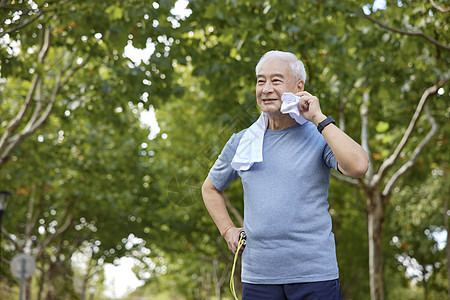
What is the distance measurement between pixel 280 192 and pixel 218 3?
502 cm

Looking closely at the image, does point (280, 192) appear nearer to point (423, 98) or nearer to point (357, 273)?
point (423, 98)

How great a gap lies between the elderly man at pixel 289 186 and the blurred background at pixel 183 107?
1.74 feet

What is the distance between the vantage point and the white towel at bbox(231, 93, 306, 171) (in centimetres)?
259

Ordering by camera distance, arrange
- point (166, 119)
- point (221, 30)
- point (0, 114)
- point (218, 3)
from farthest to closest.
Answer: point (166, 119) → point (0, 114) → point (221, 30) → point (218, 3)

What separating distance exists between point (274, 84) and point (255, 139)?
256 millimetres

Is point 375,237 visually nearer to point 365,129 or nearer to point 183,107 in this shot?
point 365,129

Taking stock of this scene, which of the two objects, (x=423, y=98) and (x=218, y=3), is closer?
(x=218, y=3)

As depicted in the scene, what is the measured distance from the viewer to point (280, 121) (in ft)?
9.08

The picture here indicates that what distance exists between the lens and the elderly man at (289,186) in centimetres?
249

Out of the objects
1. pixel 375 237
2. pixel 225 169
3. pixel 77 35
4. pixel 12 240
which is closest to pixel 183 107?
pixel 12 240

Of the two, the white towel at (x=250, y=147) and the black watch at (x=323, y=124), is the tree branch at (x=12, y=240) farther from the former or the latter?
the black watch at (x=323, y=124)

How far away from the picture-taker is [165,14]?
7.93 meters

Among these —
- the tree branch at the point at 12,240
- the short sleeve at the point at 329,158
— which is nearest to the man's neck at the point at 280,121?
the short sleeve at the point at 329,158

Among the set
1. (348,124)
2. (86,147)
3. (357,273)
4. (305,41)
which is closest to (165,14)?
(305,41)
